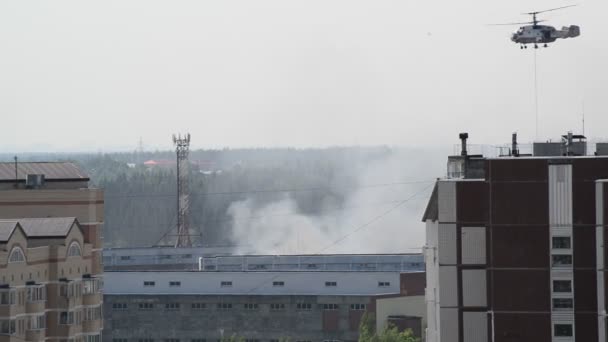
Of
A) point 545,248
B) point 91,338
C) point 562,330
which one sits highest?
point 545,248

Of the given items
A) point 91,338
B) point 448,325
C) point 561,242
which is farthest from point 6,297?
point 561,242

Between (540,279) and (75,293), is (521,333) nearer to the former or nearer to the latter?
(540,279)

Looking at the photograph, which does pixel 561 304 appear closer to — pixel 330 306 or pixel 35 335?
pixel 35 335

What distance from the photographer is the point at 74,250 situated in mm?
82500

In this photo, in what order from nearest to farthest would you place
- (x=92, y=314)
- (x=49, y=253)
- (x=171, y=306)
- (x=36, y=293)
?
(x=36, y=293)
(x=49, y=253)
(x=92, y=314)
(x=171, y=306)

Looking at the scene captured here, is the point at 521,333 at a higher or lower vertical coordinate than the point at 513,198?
lower

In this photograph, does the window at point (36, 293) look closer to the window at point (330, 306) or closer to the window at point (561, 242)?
the window at point (561, 242)

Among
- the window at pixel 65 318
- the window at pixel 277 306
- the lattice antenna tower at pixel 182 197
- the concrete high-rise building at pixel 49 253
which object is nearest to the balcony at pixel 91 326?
the concrete high-rise building at pixel 49 253

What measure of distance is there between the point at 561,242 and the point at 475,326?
378 centimetres

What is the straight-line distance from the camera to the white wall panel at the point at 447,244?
200 feet

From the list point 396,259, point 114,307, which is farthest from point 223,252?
point 114,307

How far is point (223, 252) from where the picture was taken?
185000 millimetres

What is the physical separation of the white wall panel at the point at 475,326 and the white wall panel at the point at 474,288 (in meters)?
0.35

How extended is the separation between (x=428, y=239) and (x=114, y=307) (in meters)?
67.1
